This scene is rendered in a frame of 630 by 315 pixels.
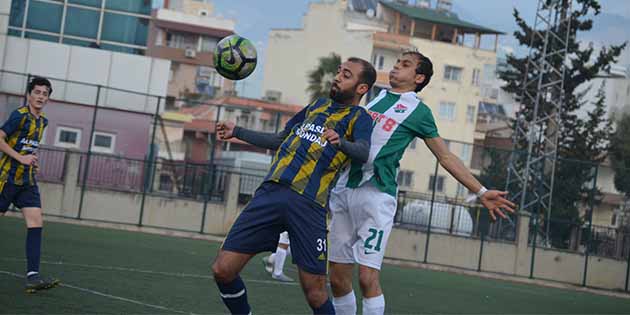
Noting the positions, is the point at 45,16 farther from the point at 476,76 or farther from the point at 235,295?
the point at 476,76

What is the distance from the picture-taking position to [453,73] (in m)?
76.4

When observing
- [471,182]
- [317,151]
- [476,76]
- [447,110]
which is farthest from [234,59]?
[476,76]

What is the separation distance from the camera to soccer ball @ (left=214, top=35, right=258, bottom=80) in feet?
24.9

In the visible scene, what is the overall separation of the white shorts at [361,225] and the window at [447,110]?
6955 cm

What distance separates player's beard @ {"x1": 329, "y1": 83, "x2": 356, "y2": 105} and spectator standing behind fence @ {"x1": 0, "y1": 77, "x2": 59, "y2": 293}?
3.66 metres

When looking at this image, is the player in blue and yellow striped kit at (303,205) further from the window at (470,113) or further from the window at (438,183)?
the window at (470,113)

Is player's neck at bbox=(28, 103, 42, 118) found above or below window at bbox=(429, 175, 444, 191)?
below

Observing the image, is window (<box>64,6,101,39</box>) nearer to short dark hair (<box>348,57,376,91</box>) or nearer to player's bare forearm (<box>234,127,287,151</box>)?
player's bare forearm (<box>234,127,287,151</box>)

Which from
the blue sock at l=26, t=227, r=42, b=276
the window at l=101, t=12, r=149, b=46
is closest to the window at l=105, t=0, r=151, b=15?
the window at l=101, t=12, r=149, b=46

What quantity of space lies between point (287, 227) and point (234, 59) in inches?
61.2

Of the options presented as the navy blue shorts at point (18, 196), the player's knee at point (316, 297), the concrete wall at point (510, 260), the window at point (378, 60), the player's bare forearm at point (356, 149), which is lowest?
the concrete wall at point (510, 260)

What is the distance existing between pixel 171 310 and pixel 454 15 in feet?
255

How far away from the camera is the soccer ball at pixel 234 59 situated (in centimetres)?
758

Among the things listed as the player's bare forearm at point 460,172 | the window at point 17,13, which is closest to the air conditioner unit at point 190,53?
the window at point 17,13
